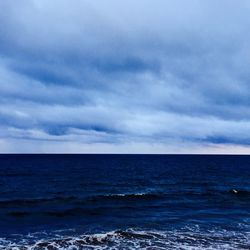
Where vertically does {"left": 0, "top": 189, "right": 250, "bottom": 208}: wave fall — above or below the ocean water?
above

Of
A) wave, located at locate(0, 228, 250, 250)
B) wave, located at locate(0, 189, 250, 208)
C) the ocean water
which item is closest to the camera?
wave, located at locate(0, 228, 250, 250)

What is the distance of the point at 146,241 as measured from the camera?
74.9 feet

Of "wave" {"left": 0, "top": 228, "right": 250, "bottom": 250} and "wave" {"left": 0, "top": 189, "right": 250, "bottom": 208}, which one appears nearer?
"wave" {"left": 0, "top": 228, "right": 250, "bottom": 250}

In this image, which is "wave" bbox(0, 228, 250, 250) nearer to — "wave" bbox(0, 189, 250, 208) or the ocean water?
the ocean water

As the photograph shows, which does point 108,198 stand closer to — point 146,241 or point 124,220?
point 124,220

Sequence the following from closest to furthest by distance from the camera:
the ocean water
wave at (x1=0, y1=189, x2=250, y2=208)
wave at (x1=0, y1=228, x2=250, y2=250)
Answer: wave at (x1=0, y1=228, x2=250, y2=250), the ocean water, wave at (x1=0, y1=189, x2=250, y2=208)

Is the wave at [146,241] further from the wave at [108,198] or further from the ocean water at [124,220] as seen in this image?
the wave at [108,198]

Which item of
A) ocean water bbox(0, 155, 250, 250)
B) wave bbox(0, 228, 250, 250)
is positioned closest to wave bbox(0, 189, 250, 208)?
ocean water bbox(0, 155, 250, 250)

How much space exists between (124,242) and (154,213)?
10956 mm

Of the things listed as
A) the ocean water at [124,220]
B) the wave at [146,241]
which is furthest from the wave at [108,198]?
the wave at [146,241]

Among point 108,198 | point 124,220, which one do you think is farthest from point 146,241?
point 108,198

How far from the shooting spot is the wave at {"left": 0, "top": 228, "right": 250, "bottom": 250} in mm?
21391

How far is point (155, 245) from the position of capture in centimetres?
2181

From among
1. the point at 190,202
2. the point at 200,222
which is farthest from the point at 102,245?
the point at 190,202
